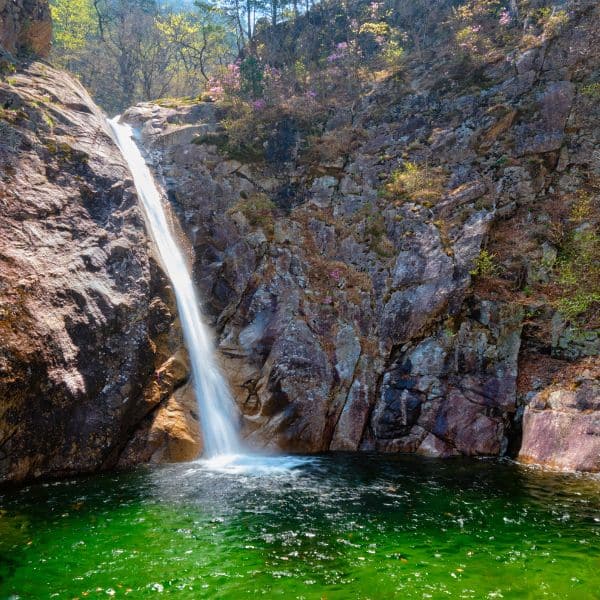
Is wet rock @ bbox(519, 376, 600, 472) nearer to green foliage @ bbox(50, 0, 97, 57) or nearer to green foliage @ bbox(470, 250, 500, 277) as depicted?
green foliage @ bbox(470, 250, 500, 277)

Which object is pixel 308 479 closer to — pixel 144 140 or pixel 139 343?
pixel 139 343

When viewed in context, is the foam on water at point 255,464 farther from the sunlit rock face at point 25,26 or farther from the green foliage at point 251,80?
the green foliage at point 251,80

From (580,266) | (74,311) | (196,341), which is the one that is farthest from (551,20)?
(74,311)

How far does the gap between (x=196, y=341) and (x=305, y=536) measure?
29.6ft

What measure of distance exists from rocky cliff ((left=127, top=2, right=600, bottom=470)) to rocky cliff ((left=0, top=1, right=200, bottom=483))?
2913 mm

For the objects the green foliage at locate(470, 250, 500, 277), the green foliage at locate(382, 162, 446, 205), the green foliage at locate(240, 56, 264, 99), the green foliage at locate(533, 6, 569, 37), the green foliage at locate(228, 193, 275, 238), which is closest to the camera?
the green foliage at locate(470, 250, 500, 277)

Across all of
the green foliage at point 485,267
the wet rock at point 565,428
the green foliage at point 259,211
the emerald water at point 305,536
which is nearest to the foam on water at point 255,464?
the emerald water at point 305,536

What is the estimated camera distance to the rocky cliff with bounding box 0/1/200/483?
10.4 m

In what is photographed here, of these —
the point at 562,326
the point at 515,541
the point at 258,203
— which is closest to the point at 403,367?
the point at 562,326

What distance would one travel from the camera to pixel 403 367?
14.2 meters

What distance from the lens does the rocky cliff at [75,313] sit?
10398 millimetres

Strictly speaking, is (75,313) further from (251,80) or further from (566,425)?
(251,80)

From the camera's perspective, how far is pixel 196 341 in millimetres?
15070

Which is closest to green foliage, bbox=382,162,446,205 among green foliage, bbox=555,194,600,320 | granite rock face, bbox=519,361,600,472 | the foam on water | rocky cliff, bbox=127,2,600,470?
rocky cliff, bbox=127,2,600,470
